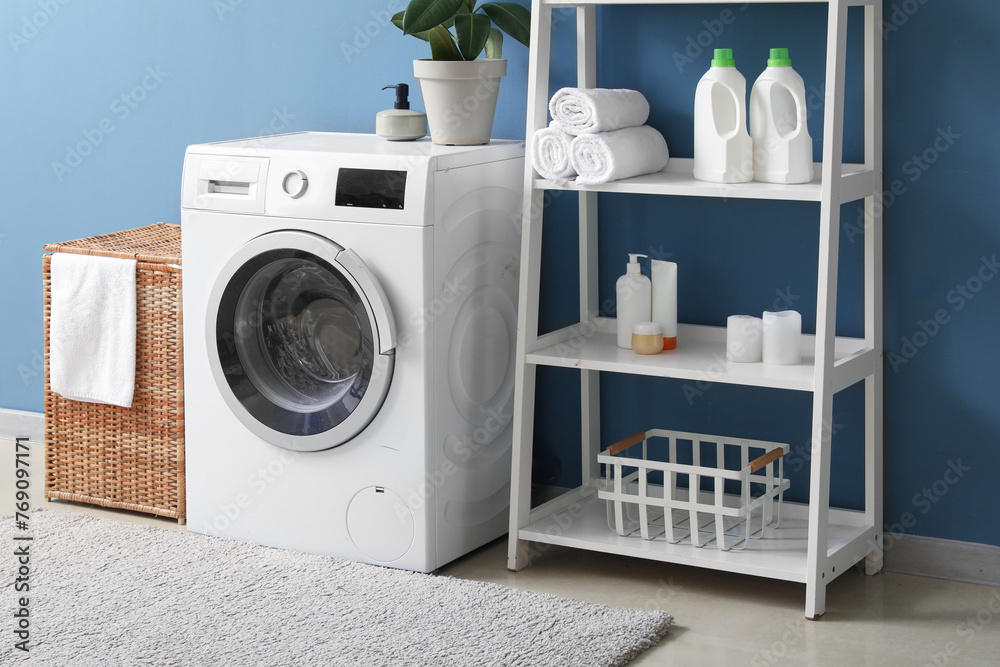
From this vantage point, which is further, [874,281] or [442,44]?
[442,44]

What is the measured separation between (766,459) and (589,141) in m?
0.75

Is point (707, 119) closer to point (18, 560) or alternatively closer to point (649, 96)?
point (649, 96)

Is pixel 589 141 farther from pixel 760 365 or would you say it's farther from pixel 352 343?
pixel 352 343

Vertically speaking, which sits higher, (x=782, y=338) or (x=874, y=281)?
(x=874, y=281)

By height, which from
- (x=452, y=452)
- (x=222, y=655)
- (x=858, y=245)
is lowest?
(x=222, y=655)

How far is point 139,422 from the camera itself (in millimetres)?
2896

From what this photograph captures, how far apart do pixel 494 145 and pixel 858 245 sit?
0.81 m

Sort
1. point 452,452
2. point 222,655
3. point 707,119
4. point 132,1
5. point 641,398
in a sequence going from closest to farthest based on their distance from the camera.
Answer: point 222,655, point 707,119, point 452,452, point 641,398, point 132,1

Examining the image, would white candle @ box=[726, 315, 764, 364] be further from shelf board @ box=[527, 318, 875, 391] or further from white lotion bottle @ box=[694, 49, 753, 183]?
white lotion bottle @ box=[694, 49, 753, 183]

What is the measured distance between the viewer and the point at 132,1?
3287mm

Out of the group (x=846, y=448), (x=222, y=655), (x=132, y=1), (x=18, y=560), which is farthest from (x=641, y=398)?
(x=132, y=1)

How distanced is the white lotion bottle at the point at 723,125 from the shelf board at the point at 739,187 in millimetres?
34

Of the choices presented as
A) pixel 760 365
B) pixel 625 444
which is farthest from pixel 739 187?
pixel 625 444

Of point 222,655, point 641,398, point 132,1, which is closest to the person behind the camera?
point 222,655
